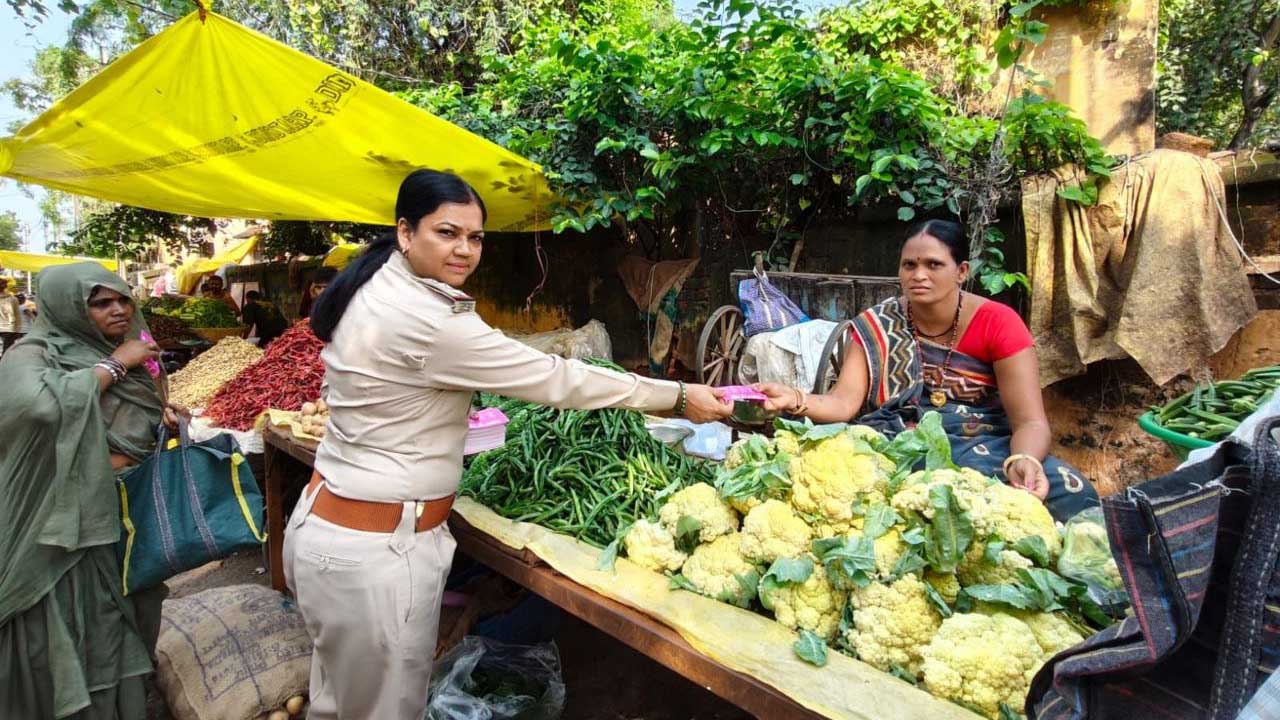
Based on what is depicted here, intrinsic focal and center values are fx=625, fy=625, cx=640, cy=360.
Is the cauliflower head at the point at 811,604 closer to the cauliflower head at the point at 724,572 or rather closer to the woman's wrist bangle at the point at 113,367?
the cauliflower head at the point at 724,572

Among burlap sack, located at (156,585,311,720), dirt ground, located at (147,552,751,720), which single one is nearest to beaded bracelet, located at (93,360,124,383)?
burlap sack, located at (156,585,311,720)

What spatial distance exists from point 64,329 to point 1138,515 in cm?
359

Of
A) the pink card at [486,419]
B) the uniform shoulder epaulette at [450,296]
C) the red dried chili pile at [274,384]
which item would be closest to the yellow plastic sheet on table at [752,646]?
the pink card at [486,419]

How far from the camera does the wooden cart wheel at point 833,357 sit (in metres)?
Answer: 2.98

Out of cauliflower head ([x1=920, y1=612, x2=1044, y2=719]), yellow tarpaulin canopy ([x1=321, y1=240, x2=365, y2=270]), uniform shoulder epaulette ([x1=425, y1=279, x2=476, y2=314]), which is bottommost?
cauliflower head ([x1=920, y1=612, x2=1044, y2=719])

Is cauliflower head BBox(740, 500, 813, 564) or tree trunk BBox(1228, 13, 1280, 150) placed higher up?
tree trunk BBox(1228, 13, 1280, 150)

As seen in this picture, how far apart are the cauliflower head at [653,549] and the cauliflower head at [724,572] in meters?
0.06

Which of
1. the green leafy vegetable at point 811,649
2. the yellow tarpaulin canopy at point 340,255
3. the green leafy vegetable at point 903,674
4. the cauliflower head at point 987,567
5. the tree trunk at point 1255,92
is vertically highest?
the tree trunk at point 1255,92

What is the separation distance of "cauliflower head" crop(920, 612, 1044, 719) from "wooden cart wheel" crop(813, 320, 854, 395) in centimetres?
166

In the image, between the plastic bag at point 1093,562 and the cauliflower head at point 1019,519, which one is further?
the cauliflower head at point 1019,519

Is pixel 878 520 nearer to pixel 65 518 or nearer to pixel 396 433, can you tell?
pixel 396 433

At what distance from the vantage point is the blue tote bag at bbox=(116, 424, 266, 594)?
8.60 ft

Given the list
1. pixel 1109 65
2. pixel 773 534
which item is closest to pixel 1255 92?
pixel 1109 65

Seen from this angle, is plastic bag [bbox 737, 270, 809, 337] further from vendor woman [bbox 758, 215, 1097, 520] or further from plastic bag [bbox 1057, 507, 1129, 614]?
plastic bag [bbox 1057, 507, 1129, 614]
